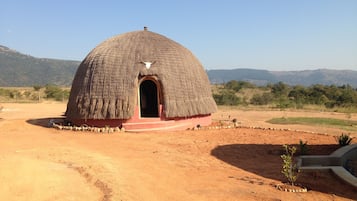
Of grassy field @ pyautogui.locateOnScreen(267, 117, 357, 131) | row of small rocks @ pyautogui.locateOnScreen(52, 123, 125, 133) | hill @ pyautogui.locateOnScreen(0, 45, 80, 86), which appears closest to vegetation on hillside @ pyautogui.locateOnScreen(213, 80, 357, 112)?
grassy field @ pyautogui.locateOnScreen(267, 117, 357, 131)

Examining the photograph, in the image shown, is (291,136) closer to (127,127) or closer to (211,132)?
(211,132)

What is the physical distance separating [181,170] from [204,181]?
3.43ft

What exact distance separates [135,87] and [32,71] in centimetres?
10397

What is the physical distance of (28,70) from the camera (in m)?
109

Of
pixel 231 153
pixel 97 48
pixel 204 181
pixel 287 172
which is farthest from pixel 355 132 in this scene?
pixel 97 48

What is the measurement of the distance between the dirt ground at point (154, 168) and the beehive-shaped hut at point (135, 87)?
1490mm

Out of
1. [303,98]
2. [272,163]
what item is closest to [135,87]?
[272,163]

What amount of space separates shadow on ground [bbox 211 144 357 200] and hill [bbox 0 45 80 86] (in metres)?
93.6

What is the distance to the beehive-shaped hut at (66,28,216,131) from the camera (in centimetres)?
1485

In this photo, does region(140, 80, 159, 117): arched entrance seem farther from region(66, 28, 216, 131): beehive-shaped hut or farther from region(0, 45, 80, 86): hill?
region(0, 45, 80, 86): hill

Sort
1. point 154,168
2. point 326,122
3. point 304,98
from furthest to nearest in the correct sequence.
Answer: point 304,98 < point 326,122 < point 154,168

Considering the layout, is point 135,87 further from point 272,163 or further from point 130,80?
point 272,163

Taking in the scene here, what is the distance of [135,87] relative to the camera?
15.0 metres

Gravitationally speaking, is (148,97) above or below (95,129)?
above
